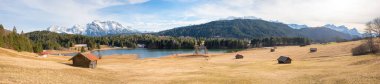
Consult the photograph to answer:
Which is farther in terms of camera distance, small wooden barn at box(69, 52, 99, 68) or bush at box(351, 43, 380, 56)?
bush at box(351, 43, 380, 56)

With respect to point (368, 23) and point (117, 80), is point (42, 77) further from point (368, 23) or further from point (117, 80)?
point (368, 23)

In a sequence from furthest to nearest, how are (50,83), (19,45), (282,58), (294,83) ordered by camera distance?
(19,45)
(282,58)
(294,83)
(50,83)

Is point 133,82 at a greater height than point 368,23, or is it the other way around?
point 368,23

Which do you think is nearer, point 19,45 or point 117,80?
point 117,80

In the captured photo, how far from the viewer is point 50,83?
46812 millimetres

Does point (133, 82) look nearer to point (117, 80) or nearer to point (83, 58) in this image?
point (117, 80)

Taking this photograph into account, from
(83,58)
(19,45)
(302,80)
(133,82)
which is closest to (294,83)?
(302,80)

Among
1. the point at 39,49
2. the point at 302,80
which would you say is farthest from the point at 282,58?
the point at 39,49

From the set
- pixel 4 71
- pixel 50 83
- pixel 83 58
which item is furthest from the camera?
pixel 83 58

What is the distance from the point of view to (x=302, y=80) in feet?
190

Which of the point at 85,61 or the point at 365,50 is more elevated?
the point at 365,50

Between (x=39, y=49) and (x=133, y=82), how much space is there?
145m

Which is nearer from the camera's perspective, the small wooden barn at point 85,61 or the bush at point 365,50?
the small wooden barn at point 85,61

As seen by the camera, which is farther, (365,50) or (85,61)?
(365,50)
